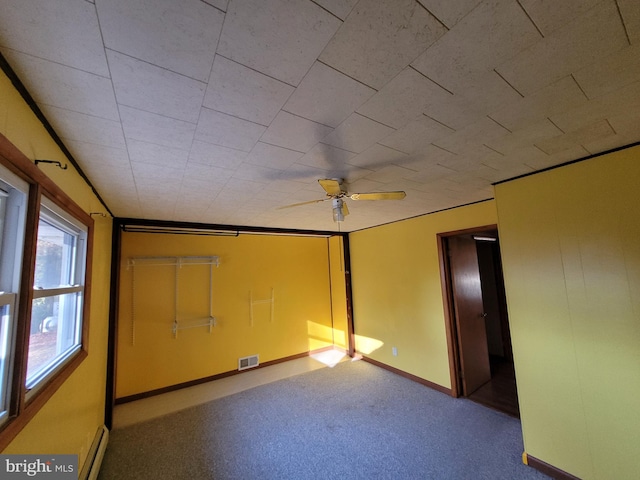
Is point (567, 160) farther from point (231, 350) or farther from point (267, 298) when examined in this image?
point (231, 350)

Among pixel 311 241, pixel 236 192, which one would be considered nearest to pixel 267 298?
pixel 311 241

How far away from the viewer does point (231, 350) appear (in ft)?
13.5

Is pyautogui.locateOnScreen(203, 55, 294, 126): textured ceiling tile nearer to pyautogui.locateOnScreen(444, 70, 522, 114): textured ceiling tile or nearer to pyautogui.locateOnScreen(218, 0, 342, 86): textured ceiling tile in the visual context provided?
pyautogui.locateOnScreen(218, 0, 342, 86): textured ceiling tile

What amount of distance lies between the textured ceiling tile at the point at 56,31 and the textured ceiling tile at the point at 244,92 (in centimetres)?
36

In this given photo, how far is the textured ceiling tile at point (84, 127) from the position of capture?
1.19 metres

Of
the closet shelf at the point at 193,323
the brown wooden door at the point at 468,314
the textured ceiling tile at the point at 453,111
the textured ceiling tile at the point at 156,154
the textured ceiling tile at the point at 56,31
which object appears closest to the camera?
the textured ceiling tile at the point at 56,31

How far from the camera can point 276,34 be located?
83 centimetres

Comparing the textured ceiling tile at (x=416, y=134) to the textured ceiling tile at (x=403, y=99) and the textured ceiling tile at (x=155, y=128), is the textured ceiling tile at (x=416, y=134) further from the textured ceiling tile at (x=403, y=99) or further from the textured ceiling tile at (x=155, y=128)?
the textured ceiling tile at (x=155, y=128)

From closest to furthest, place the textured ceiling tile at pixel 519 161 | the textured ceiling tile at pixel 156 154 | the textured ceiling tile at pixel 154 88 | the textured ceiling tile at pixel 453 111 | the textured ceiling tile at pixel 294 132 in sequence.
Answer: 1. the textured ceiling tile at pixel 154 88
2. the textured ceiling tile at pixel 453 111
3. the textured ceiling tile at pixel 294 132
4. the textured ceiling tile at pixel 156 154
5. the textured ceiling tile at pixel 519 161

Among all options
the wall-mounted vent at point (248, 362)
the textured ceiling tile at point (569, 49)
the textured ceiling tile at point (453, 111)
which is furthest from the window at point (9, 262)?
the wall-mounted vent at point (248, 362)

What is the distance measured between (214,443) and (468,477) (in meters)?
2.27

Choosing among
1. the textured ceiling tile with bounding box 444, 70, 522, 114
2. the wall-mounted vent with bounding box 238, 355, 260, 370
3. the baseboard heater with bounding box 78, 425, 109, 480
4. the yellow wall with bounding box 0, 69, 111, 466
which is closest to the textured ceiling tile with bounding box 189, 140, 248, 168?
the yellow wall with bounding box 0, 69, 111, 466

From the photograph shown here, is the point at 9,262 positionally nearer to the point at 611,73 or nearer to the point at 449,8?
the point at 449,8

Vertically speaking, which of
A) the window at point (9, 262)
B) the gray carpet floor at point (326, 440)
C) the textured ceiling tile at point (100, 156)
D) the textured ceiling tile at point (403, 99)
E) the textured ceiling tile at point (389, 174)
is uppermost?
the textured ceiling tile at point (100, 156)
